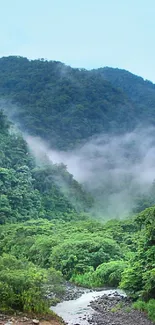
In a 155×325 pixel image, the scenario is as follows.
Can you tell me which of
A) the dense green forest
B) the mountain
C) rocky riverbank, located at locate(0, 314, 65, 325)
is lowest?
rocky riverbank, located at locate(0, 314, 65, 325)

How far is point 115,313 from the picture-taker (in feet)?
69.6

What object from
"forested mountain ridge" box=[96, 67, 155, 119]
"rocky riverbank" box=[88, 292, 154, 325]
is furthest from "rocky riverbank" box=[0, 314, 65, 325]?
"forested mountain ridge" box=[96, 67, 155, 119]

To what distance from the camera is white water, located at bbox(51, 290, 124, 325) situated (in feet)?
66.3

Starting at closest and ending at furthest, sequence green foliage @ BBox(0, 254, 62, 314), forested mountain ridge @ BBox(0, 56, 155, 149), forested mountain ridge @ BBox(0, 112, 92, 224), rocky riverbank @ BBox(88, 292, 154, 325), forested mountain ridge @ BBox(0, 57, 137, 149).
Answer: green foliage @ BBox(0, 254, 62, 314) → rocky riverbank @ BBox(88, 292, 154, 325) → forested mountain ridge @ BBox(0, 112, 92, 224) → forested mountain ridge @ BBox(0, 57, 137, 149) → forested mountain ridge @ BBox(0, 56, 155, 149)

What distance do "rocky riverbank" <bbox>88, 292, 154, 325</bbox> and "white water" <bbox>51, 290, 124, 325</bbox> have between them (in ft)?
1.11

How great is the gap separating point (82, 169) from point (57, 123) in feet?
53.7

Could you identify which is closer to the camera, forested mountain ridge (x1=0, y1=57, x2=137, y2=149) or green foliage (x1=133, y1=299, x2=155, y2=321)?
green foliage (x1=133, y1=299, x2=155, y2=321)

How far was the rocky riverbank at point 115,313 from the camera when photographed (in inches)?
770

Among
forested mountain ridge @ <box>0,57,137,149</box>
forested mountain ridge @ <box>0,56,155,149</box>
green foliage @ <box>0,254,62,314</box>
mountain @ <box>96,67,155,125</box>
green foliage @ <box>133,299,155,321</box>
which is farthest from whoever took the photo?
mountain @ <box>96,67,155,125</box>

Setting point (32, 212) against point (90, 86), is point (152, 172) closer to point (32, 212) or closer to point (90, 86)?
point (90, 86)

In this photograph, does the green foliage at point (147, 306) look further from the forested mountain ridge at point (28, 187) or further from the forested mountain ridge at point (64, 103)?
the forested mountain ridge at point (64, 103)

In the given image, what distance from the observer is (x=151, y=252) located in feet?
74.1

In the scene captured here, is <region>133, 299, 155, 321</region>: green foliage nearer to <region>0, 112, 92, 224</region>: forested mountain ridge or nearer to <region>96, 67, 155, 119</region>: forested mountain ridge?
<region>0, 112, 92, 224</region>: forested mountain ridge

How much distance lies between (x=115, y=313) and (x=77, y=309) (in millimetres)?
2384
